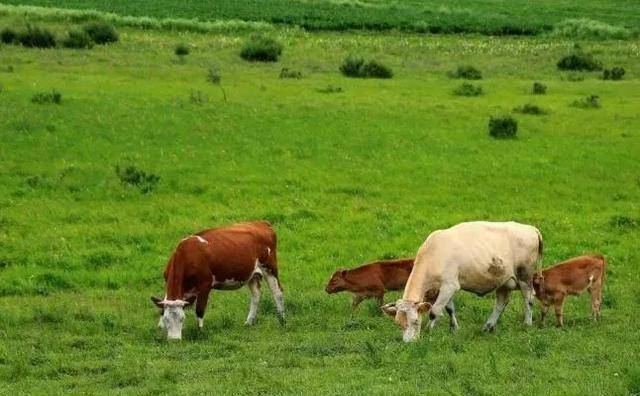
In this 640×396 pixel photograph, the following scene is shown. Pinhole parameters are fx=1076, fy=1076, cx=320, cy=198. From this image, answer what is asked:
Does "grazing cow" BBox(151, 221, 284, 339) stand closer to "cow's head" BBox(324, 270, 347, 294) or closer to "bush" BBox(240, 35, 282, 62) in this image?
"cow's head" BBox(324, 270, 347, 294)

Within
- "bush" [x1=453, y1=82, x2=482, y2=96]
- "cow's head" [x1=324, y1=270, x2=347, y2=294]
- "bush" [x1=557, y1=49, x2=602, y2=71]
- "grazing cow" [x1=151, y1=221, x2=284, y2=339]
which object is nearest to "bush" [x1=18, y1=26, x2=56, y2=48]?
"bush" [x1=453, y1=82, x2=482, y2=96]

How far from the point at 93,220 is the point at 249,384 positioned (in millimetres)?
11383

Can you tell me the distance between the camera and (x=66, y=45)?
47688 millimetres

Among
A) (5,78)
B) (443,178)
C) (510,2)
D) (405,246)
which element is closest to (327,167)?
(443,178)

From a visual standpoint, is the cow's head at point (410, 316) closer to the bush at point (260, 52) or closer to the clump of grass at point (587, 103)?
the clump of grass at point (587, 103)

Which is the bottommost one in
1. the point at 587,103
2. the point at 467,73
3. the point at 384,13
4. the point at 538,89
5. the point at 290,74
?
the point at 384,13

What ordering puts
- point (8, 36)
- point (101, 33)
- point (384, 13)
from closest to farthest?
point (8, 36) → point (101, 33) → point (384, 13)

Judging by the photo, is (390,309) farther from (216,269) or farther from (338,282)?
(216,269)

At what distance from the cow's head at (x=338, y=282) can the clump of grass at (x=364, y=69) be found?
25.7 meters

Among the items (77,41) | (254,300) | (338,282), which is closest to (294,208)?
(338,282)

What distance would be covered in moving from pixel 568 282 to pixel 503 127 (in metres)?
15.0

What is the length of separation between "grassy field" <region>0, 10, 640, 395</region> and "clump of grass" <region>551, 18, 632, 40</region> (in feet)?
78.7

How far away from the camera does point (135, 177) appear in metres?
25.3

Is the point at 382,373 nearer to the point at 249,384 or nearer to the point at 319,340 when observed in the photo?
the point at 249,384
